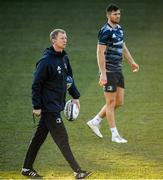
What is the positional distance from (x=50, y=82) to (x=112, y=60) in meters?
2.01

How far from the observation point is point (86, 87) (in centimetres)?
1473

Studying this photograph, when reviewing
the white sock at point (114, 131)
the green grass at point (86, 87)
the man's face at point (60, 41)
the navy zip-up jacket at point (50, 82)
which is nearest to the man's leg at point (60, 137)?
the navy zip-up jacket at point (50, 82)

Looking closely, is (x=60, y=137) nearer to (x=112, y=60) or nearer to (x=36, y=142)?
(x=36, y=142)

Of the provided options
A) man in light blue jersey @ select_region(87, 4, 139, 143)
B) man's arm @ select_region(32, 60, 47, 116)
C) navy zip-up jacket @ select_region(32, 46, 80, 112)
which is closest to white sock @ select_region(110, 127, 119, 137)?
man in light blue jersey @ select_region(87, 4, 139, 143)

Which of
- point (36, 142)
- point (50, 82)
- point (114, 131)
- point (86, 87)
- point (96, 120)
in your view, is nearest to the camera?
point (50, 82)

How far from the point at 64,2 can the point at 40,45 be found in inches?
176

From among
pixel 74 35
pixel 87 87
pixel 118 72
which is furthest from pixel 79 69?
pixel 118 72

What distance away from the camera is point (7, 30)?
19.0 m

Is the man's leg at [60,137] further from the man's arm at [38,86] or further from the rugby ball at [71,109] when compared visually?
the rugby ball at [71,109]

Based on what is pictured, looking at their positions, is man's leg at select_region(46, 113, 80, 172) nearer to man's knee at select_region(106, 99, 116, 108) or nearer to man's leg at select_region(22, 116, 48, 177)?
man's leg at select_region(22, 116, 48, 177)

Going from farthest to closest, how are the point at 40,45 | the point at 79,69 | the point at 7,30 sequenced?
the point at 7,30, the point at 40,45, the point at 79,69

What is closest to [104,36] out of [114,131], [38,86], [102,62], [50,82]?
[102,62]

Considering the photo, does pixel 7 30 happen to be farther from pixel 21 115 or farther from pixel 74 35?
pixel 21 115

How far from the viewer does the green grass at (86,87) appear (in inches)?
417
